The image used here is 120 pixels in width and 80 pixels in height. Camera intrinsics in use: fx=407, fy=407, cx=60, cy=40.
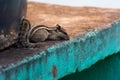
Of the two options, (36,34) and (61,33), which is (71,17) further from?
(36,34)

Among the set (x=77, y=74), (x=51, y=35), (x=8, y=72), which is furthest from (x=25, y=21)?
(x=77, y=74)

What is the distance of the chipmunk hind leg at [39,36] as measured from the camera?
10.9ft

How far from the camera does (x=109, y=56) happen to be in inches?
172

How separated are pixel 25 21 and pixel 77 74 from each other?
38.1 inches

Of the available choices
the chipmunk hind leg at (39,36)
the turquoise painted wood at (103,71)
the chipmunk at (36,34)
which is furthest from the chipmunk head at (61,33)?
the turquoise painted wood at (103,71)

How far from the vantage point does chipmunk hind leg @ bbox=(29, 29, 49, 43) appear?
3.33 meters

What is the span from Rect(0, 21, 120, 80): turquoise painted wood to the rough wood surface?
0.26 ft

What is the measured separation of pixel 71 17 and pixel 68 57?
3.45ft

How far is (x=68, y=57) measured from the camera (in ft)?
11.4

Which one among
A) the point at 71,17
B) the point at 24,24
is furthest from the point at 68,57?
the point at 71,17

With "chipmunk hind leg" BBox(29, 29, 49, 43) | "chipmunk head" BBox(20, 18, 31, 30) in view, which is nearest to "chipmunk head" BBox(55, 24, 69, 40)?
"chipmunk hind leg" BBox(29, 29, 49, 43)

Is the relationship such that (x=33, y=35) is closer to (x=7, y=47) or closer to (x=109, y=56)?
(x=7, y=47)

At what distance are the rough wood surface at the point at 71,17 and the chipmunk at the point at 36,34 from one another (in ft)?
0.28

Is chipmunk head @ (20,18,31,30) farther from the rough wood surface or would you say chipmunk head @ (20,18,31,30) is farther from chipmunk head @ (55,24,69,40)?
chipmunk head @ (55,24,69,40)
